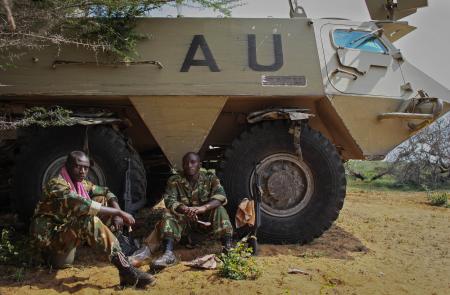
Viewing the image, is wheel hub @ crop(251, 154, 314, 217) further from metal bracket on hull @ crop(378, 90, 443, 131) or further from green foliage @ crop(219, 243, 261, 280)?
green foliage @ crop(219, 243, 261, 280)

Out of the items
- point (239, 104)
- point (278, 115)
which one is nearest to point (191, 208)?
point (278, 115)

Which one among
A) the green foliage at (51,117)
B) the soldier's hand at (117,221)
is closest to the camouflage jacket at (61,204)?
the soldier's hand at (117,221)

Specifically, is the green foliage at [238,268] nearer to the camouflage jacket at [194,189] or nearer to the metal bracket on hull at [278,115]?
the camouflage jacket at [194,189]

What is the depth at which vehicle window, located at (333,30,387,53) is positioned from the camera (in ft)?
→ 18.4

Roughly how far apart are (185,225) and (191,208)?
27cm

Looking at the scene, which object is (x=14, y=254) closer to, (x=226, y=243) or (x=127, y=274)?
(x=127, y=274)

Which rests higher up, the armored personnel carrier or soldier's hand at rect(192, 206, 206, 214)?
the armored personnel carrier

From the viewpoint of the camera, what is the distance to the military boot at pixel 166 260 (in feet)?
14.0

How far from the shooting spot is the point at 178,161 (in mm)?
5281

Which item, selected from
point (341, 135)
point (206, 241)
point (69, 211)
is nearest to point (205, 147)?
point (206, 241)

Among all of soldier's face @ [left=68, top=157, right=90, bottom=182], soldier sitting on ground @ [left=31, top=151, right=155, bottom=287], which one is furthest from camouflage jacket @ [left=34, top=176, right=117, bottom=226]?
soldier's face @ [left=68, top=157, right=90, bottom=182]

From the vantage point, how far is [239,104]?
18.4 feet

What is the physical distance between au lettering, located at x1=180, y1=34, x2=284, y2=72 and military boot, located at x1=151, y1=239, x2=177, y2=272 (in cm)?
179

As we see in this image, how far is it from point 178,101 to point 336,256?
2215 millimetres
